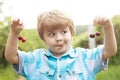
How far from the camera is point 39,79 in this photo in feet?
10.7

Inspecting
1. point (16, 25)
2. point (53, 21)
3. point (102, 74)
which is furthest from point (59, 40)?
point (102, 74)

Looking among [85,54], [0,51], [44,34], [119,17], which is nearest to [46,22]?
[44,34]

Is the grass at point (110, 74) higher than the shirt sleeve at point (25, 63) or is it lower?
lower

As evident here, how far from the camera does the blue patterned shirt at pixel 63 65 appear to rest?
3.24 meters

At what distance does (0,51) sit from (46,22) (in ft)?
9.49

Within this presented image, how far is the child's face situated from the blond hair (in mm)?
30

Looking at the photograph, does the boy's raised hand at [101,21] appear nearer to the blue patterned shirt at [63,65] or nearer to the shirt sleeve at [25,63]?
the blue patterned shirt at [63,65]

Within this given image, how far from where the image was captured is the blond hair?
319cm

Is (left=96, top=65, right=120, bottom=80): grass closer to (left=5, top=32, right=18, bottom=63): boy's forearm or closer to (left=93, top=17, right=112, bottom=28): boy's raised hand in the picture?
(left=5, top=32, right=18, bottom=63): boy's forearm

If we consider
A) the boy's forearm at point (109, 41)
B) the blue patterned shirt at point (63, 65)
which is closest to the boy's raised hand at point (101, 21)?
the boy's forearm at point (109, 41)

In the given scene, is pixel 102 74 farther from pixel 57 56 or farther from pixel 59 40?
pixel 59 40

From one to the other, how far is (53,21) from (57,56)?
10.0 inches

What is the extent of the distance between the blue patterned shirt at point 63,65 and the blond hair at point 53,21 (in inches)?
6.5

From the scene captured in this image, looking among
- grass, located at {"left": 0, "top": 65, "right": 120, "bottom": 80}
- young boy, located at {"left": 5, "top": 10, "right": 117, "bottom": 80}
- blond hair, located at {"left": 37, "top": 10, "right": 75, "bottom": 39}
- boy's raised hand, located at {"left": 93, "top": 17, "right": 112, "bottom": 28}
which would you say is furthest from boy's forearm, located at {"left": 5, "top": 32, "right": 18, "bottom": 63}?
grass, located at {"left": 0, "top": 65, "right": 120, "bottom": 80}
